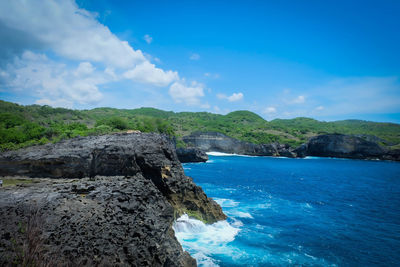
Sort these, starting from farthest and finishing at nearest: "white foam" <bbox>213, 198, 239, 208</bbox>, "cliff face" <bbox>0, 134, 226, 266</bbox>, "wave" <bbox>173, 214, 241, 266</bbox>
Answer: "white foam" <bbox>213, 198, 239, 208</bbox> → "wave" <bbox>173, 214, 241, 266</bbox> → "cliff face" <bbox>0, 134, 226, 266</bbox>

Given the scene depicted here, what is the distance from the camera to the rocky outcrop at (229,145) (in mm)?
103938

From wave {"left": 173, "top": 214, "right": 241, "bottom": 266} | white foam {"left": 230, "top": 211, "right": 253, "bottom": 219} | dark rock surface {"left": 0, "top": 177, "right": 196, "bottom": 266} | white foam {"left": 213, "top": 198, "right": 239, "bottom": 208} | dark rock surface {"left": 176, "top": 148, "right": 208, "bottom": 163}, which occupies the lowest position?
white foam {"left": 213, "top": 198, "right": 239, "bottom": 208}

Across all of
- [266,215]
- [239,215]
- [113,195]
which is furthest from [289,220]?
[113,195]

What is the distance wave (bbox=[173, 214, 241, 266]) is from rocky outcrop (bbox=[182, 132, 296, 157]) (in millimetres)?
84245

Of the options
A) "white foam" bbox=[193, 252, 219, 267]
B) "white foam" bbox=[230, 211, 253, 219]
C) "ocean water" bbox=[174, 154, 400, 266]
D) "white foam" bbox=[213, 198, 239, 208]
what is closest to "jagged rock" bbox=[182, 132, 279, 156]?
"ocean water" bbox=[174, 154, 400, 266]

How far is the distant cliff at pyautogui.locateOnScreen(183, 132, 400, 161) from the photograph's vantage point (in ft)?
292

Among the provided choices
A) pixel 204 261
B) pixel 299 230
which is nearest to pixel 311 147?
pixel 299 230

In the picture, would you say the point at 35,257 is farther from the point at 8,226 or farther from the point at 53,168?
the point at 53,168

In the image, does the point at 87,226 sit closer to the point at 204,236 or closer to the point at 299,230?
the point at 204,236

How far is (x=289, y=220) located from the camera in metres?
21.3

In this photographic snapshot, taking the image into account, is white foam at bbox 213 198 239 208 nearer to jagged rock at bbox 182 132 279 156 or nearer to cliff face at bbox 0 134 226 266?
cliff face at bbox 0 134 226 266

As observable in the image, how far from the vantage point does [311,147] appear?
104 meters

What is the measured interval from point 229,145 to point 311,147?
37.9 meters

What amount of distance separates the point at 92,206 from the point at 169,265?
392 cm
